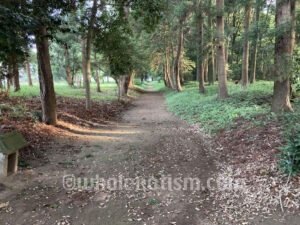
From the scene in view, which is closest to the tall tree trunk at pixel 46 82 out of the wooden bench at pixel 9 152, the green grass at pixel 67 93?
the wooden bench at pixel 9 152

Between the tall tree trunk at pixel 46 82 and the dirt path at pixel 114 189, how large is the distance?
137 centimetres

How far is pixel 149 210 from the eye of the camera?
3.66 metres

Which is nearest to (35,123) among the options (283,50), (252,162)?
(252,162)

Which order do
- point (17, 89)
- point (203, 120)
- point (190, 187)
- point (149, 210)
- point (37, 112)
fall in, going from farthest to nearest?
point (17, 89), point (203, 120), point (37, 112), point (190, 187), point (149, 210)

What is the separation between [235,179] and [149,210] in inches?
82.1

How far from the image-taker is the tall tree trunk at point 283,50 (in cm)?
608

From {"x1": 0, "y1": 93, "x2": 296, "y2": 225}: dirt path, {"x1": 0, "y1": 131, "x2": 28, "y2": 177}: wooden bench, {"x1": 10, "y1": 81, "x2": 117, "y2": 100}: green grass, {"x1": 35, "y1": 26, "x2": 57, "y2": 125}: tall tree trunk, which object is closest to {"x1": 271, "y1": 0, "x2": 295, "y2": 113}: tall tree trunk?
{"x1": 0, "y1": 93, "x2": 296, "y2": 225}: dirt path

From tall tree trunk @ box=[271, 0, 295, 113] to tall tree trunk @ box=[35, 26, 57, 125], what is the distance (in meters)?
7.91

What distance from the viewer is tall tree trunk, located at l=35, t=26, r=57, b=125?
7242 millimetres

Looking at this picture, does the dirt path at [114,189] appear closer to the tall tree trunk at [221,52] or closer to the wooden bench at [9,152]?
the wooden bench at [9,152]

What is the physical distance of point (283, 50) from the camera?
6352 millimetres

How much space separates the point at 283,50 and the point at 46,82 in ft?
27.4

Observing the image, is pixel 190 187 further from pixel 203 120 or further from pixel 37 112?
pixel 37 112

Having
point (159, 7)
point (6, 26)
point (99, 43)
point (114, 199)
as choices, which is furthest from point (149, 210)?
point (99, 43)
